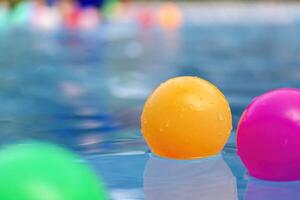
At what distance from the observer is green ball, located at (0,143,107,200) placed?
211 centimetres

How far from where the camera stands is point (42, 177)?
2127mm

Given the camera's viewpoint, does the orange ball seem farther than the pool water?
Yes

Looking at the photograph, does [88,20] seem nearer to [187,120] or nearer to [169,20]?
[169,20]

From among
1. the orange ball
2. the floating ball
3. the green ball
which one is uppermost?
the green ball

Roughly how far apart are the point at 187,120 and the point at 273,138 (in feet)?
1.47

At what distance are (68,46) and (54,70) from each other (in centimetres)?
255

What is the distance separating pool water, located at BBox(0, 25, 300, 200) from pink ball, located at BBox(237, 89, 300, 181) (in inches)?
3.1

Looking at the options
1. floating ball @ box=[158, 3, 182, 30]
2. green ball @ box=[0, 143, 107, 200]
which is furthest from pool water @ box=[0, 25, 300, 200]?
floating ball @ box=[158, 3, 182, 30]

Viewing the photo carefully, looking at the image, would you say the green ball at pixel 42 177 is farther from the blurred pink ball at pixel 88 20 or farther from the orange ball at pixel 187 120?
the blurred pink ball at pixel 88 20

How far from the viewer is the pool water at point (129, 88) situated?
2947mm

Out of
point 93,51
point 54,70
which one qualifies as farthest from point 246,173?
point 93,51

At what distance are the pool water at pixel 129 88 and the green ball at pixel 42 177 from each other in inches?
20.7

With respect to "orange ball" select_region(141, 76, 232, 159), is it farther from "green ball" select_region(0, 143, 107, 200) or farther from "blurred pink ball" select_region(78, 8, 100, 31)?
"blurred pink ball" select_region(78, 8, 100, 31)

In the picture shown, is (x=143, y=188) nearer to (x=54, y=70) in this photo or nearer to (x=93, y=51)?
(x=54, y=70)
